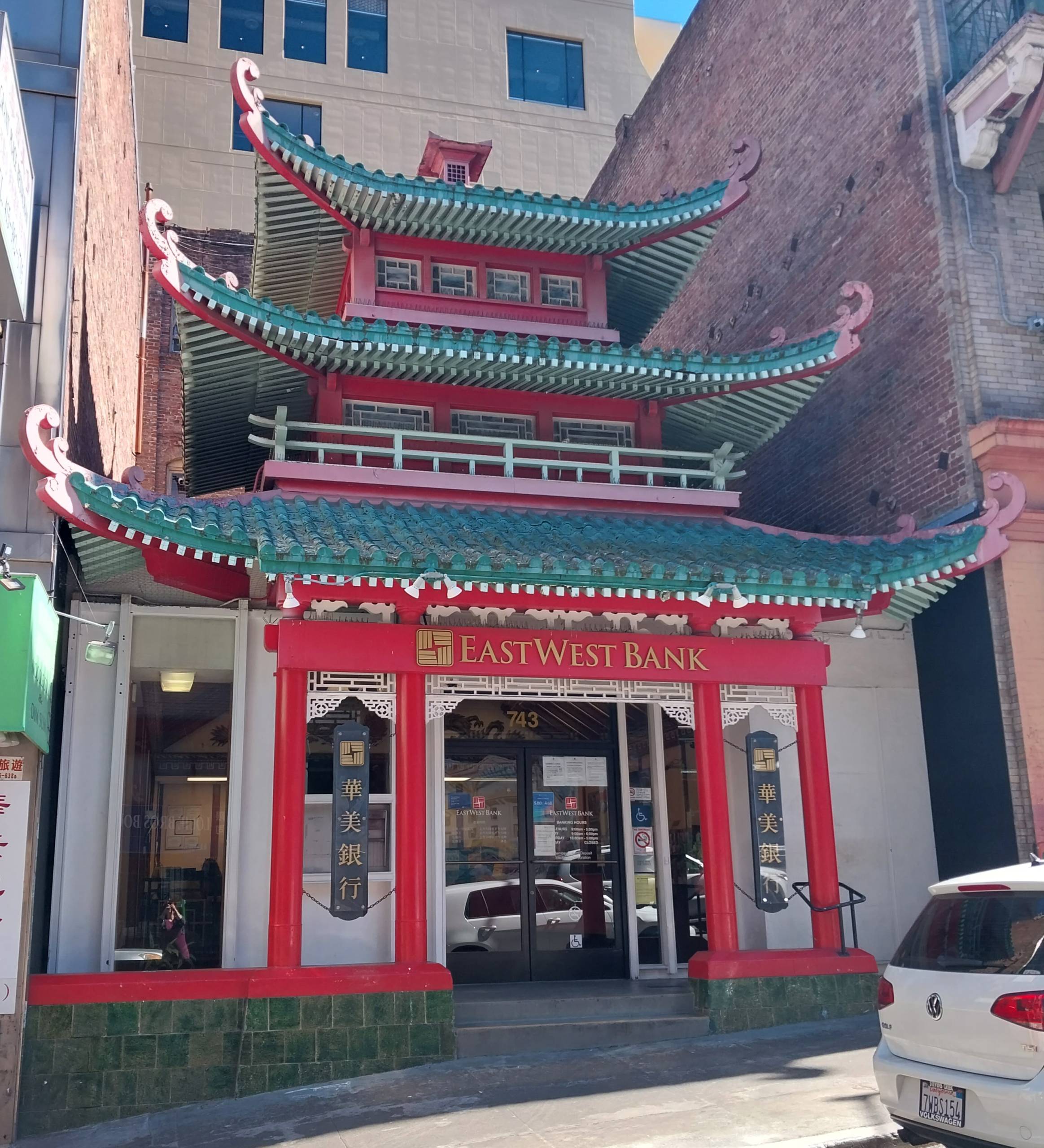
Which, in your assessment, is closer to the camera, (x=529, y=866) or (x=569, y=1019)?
(x=569, y=1019)

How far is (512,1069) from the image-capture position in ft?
30.5

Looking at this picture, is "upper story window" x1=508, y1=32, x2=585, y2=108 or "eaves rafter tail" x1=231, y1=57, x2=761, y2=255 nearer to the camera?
"eaves rafter tail" x1=231, y1=57, x2=761, y2=255

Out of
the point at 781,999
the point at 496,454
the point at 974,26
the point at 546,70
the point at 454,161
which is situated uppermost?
the point at 546,70

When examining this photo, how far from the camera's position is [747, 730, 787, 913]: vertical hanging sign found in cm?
1111

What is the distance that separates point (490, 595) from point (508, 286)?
5290 millimetres

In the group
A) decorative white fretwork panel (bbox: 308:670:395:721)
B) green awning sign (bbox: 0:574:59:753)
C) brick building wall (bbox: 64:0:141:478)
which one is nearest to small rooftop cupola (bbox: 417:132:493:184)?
brick building wall (bbox: 64:0:141:478)

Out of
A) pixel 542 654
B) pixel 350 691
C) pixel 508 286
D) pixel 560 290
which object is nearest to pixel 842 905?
pixel 542 654

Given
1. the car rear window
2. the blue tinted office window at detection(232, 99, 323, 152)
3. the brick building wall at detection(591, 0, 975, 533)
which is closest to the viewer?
the car rear window

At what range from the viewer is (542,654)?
36.1 ft

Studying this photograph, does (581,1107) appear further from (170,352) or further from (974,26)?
(170,352)

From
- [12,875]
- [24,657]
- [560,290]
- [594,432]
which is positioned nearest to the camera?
[24,657]

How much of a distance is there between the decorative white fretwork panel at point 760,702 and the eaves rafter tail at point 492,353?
3536mm

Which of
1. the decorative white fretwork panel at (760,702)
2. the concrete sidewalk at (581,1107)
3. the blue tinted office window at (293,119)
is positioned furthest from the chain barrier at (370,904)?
the blue tinted office window at (293,119)

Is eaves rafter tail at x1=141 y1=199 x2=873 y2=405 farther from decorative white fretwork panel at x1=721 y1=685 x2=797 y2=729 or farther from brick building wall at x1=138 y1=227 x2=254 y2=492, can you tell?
brick building wall at x1=138 y1=227 x2=254 y2=492
